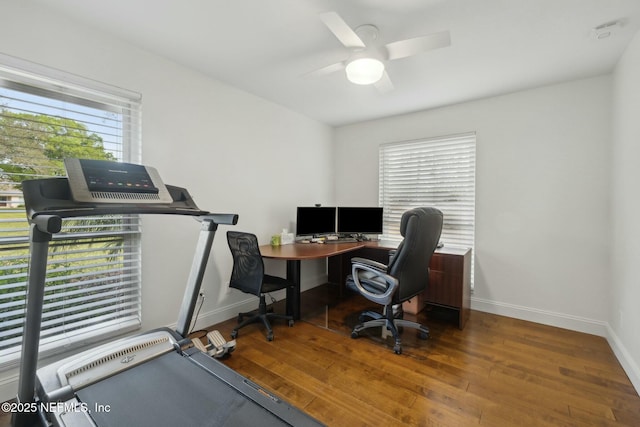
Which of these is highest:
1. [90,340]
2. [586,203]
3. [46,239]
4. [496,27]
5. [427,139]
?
[496,27]

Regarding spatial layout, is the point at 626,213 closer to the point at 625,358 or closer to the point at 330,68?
the point at 625,358

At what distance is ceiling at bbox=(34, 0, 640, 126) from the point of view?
1.81m

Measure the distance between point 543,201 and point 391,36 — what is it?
236 centimetres

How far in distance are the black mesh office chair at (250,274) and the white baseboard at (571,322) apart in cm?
232

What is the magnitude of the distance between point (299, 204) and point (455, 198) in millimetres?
2030

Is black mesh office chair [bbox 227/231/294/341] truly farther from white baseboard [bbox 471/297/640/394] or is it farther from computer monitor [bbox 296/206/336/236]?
white baseboard [bbox 471/297/640/394]

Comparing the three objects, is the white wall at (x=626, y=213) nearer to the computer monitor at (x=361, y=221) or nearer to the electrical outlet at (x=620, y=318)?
the electrical outlet at (x=620, y=318)

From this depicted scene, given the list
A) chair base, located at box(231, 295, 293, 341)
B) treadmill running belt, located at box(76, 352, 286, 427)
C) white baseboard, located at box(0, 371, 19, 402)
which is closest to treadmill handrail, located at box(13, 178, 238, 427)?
treadmill running belt, located at box(76, 352, 286, 427)

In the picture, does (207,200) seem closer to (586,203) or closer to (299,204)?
(299,204)

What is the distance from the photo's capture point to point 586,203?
2775mm

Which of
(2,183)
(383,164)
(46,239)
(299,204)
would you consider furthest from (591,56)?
(2,183)

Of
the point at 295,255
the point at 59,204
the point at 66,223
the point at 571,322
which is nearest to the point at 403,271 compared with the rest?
the point at 295,255

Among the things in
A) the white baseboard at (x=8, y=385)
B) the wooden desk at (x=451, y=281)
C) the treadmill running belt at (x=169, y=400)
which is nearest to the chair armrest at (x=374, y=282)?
the wooden desk at (x=451, y=281)

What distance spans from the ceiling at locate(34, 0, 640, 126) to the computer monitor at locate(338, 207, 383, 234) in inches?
61.2
